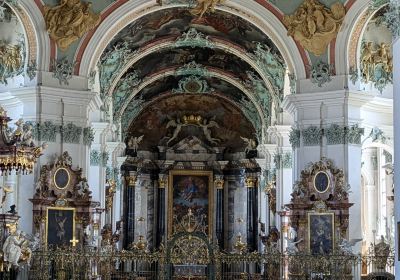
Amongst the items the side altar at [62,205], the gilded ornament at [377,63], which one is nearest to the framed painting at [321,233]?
the gilded ornament at [377,63]

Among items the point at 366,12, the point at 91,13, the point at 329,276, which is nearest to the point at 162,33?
the point at 91,13

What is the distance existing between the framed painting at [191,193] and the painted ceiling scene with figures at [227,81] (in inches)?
209

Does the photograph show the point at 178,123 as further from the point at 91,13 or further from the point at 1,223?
the point at 1,223

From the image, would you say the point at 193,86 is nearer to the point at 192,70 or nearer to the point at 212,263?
the point at 192,70

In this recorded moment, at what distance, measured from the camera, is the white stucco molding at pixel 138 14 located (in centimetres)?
3130

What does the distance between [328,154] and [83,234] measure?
318 inches

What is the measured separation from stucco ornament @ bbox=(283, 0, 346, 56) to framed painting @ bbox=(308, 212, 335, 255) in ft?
17.7

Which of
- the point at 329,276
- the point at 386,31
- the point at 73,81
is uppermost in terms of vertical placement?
the point at 386,31

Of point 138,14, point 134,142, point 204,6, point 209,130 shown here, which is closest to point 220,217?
point 209,130

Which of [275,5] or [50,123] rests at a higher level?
[275,5]

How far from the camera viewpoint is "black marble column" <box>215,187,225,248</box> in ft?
158

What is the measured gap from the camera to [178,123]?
48.7 metres

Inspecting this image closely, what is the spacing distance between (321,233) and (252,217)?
1776 cm

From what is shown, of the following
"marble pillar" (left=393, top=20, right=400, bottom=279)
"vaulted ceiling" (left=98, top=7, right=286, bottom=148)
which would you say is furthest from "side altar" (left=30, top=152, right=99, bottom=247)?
"marble pillar" (left=393, top=20, right=400, bottom=279)
